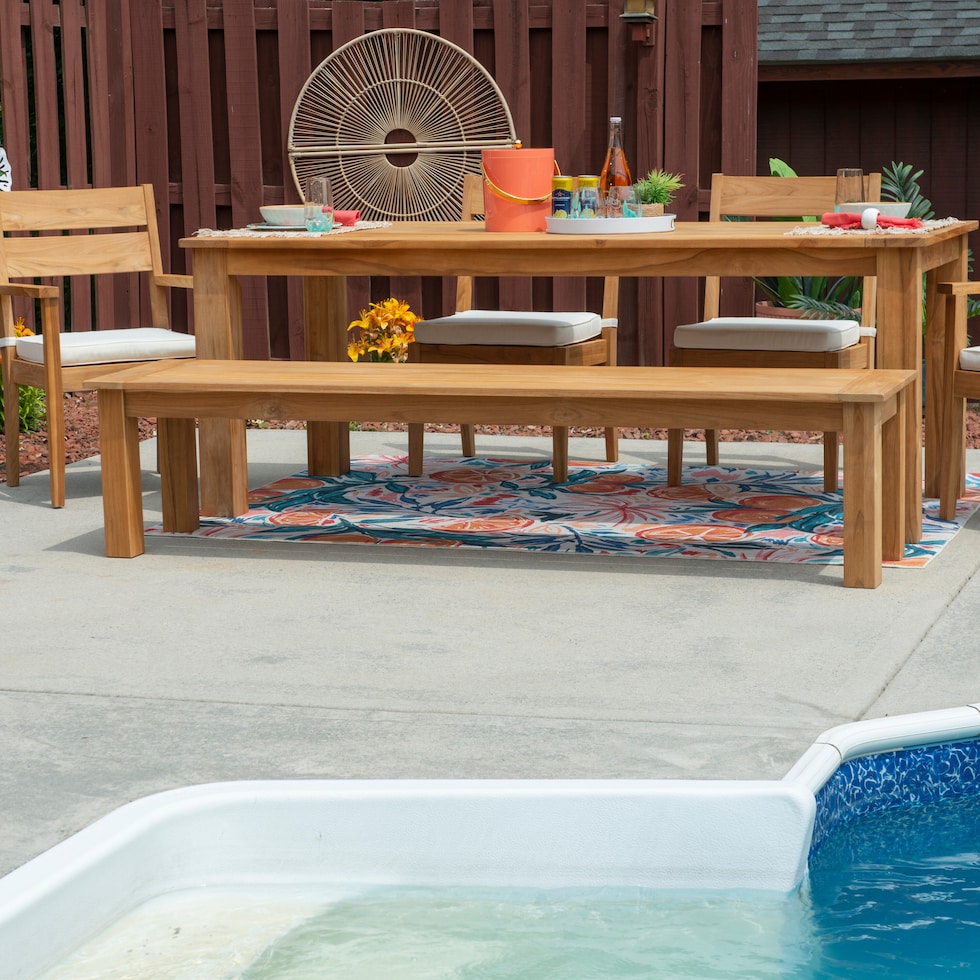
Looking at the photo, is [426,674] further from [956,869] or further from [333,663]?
[956,869]

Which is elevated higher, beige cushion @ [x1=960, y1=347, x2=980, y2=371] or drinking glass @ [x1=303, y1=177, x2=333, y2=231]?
drinking glass @ [x1=303, y1=177, x2=333, y2=231]

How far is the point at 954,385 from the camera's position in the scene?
4309 mm

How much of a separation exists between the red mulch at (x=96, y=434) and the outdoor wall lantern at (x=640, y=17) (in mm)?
1701

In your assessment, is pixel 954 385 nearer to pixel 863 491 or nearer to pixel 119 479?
pixel 863 491

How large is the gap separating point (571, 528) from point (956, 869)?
2168 millimetres

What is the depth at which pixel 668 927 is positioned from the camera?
220 cm

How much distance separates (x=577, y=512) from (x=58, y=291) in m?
1.72

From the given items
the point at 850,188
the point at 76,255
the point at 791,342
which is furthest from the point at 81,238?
the point at 850,188

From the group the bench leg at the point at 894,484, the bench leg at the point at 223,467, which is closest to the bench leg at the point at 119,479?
the bench leg at the point at 223,467

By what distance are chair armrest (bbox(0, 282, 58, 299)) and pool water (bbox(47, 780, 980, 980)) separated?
9.54 ft

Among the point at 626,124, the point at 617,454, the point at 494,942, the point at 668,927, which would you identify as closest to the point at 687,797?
the point at 668,927

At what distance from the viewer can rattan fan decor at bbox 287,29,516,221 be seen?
22.8ft

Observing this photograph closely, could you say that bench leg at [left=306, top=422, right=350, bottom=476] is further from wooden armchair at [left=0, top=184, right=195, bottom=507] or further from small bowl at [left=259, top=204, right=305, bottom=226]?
small bowl at [left=259, top=204, right=305, bottom=226]

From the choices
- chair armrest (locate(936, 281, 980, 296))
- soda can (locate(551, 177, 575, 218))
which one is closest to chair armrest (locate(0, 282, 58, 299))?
soda can (locate(551, 177, 575, 218))
